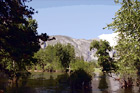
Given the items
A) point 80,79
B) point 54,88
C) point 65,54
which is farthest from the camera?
point 65,54

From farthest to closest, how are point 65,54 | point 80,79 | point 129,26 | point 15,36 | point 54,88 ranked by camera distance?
point 65,54 < point 80,79 < point 54,88 < point 129,26 < point 15,36

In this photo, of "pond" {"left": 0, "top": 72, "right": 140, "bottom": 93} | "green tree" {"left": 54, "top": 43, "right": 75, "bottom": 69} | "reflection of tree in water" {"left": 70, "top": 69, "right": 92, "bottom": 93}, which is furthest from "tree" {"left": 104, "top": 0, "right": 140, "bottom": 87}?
"green tree" {"left": 54, "top": 43, "right": 75, "bottom": 69}

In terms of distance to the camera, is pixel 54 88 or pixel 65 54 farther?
pixel 65 54

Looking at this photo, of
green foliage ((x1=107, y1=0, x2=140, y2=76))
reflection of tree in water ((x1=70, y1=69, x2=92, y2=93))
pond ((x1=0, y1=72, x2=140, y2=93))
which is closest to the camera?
green foliage ((x1=107, y1=0, x2=140, y2=76))

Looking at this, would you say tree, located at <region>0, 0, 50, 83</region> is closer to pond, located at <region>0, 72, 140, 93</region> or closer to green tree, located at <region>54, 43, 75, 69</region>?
pond, located at <region>0, 72, 140, 93</region>

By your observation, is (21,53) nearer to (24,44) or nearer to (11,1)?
(24,44)

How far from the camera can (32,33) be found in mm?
14430

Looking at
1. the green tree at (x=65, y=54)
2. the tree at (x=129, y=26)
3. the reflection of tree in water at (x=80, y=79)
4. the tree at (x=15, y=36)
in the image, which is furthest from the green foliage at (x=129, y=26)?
the green tree at (x=65, y=54)

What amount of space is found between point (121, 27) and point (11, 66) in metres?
30.1

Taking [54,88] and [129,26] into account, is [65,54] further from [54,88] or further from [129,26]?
[129,26]

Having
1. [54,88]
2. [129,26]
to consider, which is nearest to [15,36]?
[129,26]

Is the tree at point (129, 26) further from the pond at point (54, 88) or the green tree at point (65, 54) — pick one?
the green tree at point (65, 54)

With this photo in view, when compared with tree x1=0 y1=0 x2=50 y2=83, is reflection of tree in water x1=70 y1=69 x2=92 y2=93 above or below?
below

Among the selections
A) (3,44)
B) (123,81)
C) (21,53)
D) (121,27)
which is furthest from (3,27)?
(123,81)
